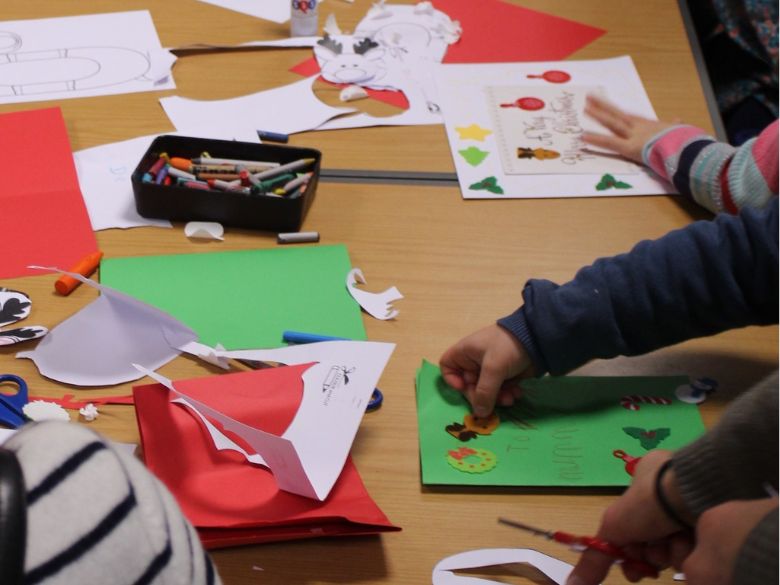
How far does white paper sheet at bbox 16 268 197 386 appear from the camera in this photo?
2.69ft

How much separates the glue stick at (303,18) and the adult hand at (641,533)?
85 centimetres

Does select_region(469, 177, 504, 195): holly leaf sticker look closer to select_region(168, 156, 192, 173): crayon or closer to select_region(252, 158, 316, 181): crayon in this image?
select_region(252, 158, 316, 181): crayon

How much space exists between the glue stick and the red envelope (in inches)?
25.8

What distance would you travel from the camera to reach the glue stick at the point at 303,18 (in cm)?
129

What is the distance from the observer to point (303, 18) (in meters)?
1.31

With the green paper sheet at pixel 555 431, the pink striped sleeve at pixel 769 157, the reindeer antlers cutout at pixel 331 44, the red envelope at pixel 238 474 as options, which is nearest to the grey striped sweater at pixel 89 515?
the red envelope at pixel 238 474

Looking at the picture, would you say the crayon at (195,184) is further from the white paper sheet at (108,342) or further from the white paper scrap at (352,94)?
the white paper scrap at (352,94)

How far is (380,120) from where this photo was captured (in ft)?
3.90

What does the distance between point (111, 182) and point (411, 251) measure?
34 centimetres

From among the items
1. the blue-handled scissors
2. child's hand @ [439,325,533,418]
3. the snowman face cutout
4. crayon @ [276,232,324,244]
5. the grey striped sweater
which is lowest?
child's hand @ [439,325,533,418]

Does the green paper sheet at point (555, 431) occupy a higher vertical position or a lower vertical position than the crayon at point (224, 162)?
lower

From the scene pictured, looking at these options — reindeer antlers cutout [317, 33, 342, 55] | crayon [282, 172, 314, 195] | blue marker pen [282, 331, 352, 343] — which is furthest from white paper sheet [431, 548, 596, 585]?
reindeer antlers cutout [317, 33, 342, 55]

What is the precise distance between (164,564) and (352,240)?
0.61 m

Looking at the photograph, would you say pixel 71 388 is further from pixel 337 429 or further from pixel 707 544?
pixel 707 544
